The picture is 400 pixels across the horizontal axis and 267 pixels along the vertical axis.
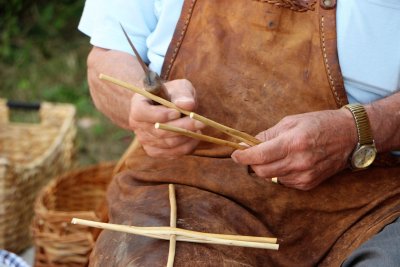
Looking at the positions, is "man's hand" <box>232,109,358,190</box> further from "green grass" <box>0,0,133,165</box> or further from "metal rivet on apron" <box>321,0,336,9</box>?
"green grass" <box>0,0,133,165</box>

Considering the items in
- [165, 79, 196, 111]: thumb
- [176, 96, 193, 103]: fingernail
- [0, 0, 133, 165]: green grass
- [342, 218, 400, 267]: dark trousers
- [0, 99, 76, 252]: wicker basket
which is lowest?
[0, 0, 133, 165]: green grass

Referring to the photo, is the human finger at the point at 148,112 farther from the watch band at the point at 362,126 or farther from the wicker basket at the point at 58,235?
the wicker basket at the point at 58,235

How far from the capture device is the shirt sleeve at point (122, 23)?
1805 millimetres

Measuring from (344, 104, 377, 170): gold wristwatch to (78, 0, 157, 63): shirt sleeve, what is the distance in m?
0.53

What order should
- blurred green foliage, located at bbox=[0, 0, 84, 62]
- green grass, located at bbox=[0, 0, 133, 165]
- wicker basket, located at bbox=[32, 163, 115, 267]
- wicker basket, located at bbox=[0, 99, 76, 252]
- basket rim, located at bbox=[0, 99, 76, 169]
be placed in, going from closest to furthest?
1. wicker basket, located at bbox=[32, 163, 115, 267]
2. wicker basket, located at bbox=[0, 99, 76, 252]
3. basket rim, located at bbox=[0, 99, 76, 169]
4. green grass, located at bbox=[0, 0, 133, 165]
5. blurred green foliage, located at bbox=[0, 0, 84, 62]

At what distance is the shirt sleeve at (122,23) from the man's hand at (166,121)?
0.89 feet

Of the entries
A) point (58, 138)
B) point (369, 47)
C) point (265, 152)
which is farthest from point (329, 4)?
point (58, 138)

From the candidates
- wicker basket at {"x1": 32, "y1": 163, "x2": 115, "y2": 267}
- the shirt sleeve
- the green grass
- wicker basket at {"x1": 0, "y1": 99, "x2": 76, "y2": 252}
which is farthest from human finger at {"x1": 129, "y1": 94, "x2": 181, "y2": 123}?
the green grass

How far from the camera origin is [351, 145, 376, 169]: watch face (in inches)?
62.5

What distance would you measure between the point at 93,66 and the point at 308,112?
530 mm

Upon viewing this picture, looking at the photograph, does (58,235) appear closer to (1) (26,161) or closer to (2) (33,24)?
(1) (26,161)

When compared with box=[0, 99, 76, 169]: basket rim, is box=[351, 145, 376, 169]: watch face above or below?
above

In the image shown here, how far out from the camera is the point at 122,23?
1.82 metres

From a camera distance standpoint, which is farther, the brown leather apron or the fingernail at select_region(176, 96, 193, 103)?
the brown leather apron
